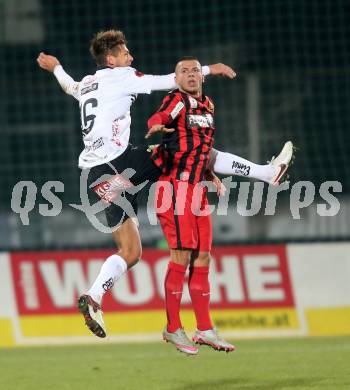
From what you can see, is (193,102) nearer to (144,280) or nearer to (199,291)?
(199,291)

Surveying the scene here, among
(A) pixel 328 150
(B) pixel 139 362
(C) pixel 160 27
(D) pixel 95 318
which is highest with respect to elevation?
(C) pixel 160 27

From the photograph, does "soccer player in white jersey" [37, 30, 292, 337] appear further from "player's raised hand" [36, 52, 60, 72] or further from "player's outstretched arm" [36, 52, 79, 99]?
"player's raised hand" [36, 52, 60, 72]

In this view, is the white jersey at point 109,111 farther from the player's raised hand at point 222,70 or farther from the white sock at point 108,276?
the white sock at point 108,276

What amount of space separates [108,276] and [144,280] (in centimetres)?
385

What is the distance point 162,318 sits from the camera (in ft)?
34.2

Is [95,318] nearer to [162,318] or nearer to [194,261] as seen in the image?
[194,261]

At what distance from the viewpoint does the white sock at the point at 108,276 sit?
6.62 m

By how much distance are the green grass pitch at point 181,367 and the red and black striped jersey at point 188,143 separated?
1.41 meters

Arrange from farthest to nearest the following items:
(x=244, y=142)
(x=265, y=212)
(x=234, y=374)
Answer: (x=244, y=142), (x=265, y=212), (x=234, y=374)

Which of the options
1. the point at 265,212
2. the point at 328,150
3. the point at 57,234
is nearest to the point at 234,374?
the point at 265,212

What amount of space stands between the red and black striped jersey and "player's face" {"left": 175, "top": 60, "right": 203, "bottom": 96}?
7 cm

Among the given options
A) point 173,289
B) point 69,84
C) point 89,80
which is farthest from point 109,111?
point 173,289

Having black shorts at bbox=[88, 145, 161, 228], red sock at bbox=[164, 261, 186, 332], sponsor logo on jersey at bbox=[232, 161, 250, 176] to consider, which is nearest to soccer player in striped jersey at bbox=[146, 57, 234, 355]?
red sock at bbox=[164, 261, 186, 332]

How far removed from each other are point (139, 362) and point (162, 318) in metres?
2.09
